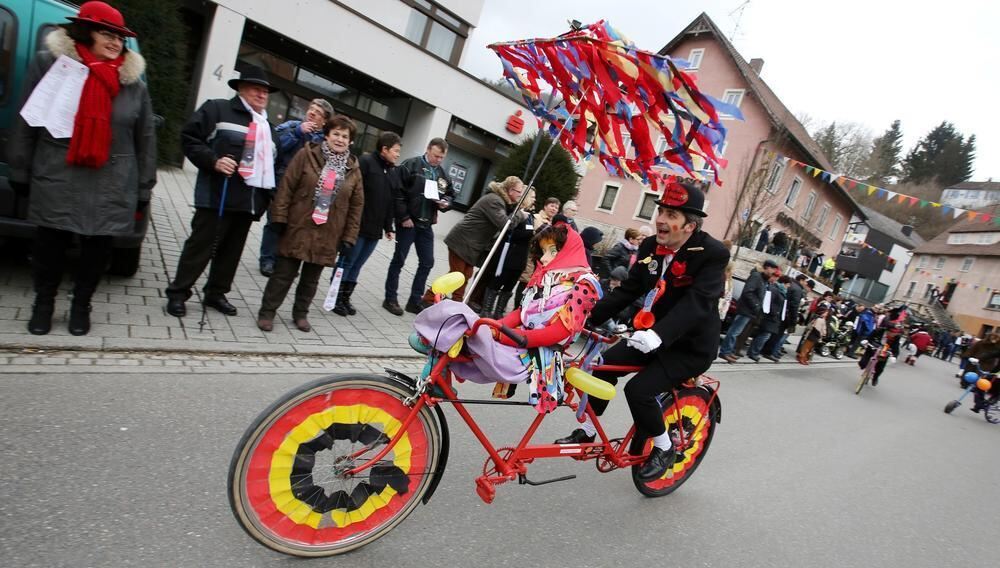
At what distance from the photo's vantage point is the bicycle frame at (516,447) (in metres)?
2.55

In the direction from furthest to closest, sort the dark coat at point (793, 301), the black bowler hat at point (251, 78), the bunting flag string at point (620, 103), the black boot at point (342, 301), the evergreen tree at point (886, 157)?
1. the evergreen tree at point (886, 157)
2. the dark coat at point (793, 301)
3. the black boot at point (342, 301)
4. the black bowler hat at point (251, 78)
5. the bunting flag string at point (620, 103)

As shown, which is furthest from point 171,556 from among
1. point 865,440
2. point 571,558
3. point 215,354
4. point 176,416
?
point 865,440

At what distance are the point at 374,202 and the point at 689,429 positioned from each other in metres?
3.94

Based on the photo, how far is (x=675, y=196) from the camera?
3.21 meters

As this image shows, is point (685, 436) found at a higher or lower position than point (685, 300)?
lower

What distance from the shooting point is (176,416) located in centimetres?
339

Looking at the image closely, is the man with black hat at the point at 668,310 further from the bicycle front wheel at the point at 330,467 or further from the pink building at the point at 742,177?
the pink building at the point at 742,177

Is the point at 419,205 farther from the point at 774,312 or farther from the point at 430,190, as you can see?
the point at 774,312

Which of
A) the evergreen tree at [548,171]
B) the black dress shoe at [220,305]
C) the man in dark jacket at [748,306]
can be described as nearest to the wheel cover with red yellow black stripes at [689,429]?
the black dress shoe at [220,305]

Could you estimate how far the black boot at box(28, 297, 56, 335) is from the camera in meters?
3.85

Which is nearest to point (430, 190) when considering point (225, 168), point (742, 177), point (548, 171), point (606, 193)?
point (225, 168)

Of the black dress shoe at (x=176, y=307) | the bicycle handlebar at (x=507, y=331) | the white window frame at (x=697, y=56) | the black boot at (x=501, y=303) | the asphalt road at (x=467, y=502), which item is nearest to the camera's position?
the asphalt road at (x=467, y=502)

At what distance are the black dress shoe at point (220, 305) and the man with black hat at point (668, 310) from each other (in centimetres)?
346

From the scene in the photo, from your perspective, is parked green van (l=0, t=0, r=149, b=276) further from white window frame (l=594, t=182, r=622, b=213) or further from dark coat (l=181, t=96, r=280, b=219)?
white window frame (l=594, t=182, r=622, b=213)
